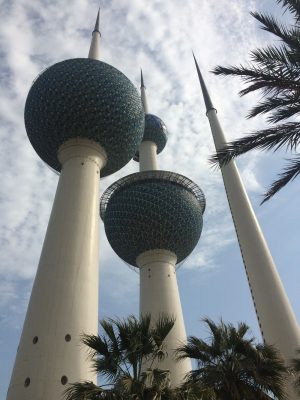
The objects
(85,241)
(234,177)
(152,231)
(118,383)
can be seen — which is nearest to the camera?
(118,383)

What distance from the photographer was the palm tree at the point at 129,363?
9430mm

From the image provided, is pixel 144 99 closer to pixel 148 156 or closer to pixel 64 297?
pixel 148 156

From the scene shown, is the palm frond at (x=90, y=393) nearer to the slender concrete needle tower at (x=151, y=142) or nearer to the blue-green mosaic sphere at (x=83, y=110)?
the blue-green mosaic sphere at (x=83, y=110)

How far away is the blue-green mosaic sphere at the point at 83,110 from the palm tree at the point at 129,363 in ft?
65.6

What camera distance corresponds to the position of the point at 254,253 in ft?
102

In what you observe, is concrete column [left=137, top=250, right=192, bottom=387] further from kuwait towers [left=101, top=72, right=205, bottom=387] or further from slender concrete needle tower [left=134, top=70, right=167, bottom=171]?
slender concrete needle tower [left=134, top=70, right=167, bottom=171]

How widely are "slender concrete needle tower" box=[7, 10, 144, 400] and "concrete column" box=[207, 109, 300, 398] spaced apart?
10050 mm

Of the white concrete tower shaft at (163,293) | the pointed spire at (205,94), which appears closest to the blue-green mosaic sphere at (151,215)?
the white concrete tower shaft at (163,293)

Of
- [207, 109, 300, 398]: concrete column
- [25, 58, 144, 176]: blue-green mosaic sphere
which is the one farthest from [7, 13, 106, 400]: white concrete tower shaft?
[207, 109, 300, 398]: concrete column

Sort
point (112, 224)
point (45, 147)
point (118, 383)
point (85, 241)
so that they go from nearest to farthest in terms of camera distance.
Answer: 1. point (118, 383)
2. point (85, 241)
3. point (45, 147)
4. point (112, 224)

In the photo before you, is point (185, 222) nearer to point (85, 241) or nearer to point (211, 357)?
point (85, 241)

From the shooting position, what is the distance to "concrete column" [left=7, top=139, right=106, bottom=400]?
17359 mm

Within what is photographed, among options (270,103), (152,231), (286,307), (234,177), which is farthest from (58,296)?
(234,177)

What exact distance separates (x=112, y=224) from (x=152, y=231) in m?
5.33
